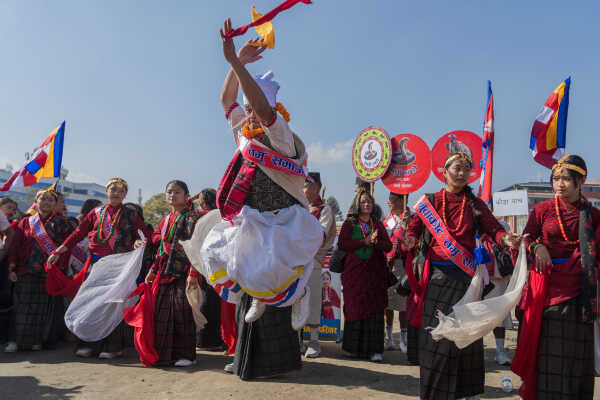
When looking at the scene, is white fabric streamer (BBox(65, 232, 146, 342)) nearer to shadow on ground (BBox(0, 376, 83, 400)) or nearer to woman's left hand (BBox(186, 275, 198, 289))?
shadow on ground (BBox(0, 376, 83, 400))

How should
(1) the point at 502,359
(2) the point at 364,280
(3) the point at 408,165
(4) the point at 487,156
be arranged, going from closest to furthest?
(1) the point at 502,359, (2) the point at 364,280, (4) the point at 487,156, (3) the point at 408,165

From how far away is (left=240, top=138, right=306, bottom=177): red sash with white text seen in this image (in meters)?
3.49

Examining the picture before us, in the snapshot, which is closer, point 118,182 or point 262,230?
point 262,230

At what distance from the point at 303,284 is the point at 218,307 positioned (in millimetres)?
3053

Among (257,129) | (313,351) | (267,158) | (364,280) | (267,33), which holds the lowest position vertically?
(313,351)

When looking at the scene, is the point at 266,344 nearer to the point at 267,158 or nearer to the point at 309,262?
the point at 309,262

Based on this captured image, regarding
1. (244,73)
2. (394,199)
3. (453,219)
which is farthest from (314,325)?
(244,73)

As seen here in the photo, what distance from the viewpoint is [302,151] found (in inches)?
145

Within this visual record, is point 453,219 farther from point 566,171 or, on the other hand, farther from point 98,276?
point 98,276

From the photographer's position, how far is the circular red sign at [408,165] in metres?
7.93

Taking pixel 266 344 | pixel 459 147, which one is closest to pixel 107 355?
pixel 266 344

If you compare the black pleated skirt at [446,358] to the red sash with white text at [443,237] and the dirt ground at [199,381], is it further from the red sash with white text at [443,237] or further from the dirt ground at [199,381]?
the dirt ground at [199,381]

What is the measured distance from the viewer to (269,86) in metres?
3.46

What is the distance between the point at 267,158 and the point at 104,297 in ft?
9.09
